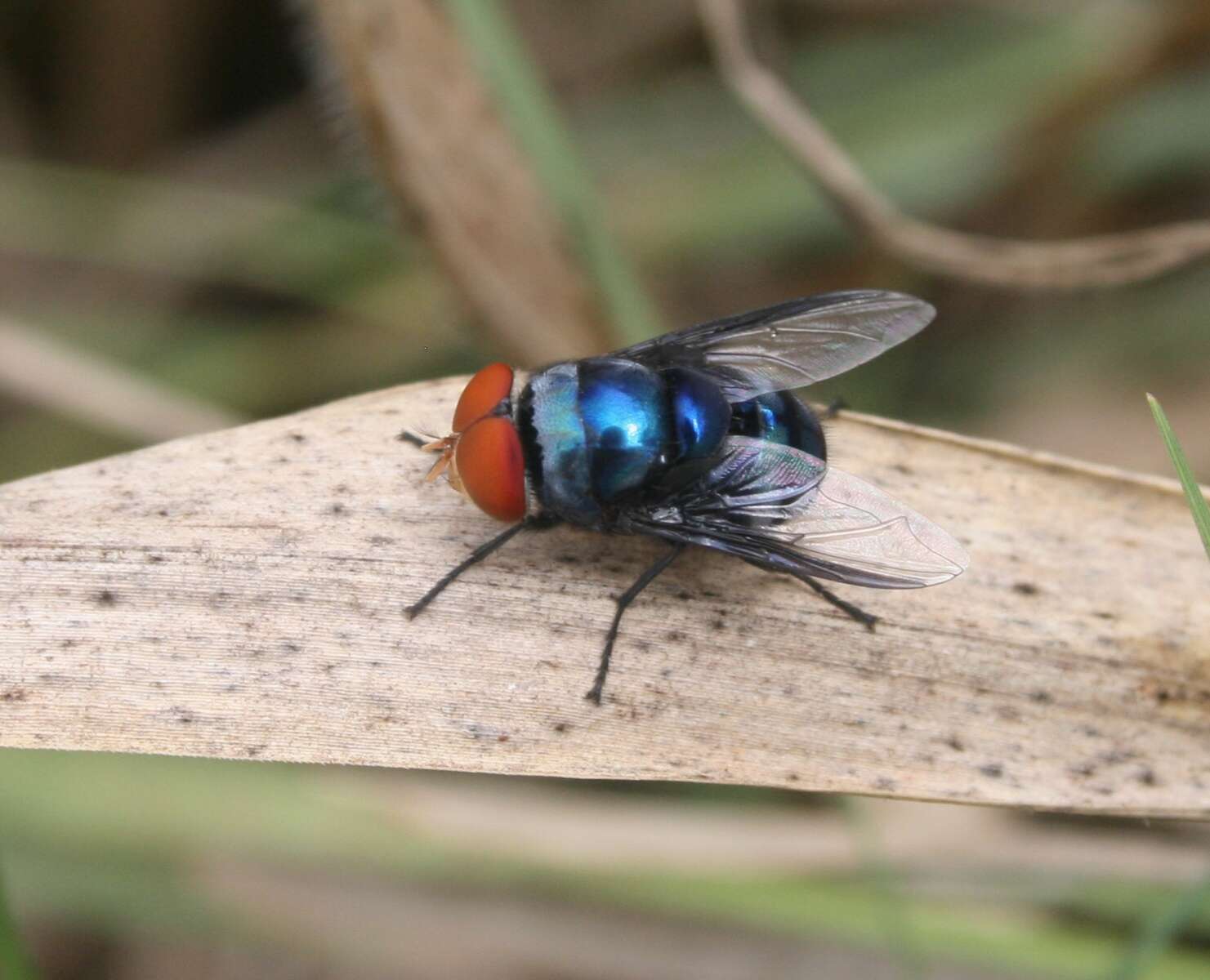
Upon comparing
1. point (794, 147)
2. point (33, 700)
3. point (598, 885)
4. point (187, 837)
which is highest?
point (794, 147)

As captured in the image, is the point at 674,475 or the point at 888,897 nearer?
the point at 674,475

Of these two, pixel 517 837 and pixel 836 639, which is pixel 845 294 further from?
pixel 517 837

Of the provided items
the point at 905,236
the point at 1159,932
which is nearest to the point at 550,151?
the point at 905,236

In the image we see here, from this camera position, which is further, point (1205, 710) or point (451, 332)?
point (451, 332)

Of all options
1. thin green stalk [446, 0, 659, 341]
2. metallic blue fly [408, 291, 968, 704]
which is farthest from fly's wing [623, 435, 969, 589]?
thin green stalk [446, 0, 659, 341]

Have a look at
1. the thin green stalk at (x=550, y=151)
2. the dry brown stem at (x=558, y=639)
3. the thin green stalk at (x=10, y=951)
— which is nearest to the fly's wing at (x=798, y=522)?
the dry brown stem at (x=558, y=639)

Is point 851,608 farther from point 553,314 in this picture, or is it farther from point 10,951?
point 10,951

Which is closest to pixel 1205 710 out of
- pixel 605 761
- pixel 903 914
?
pixel 903 914
